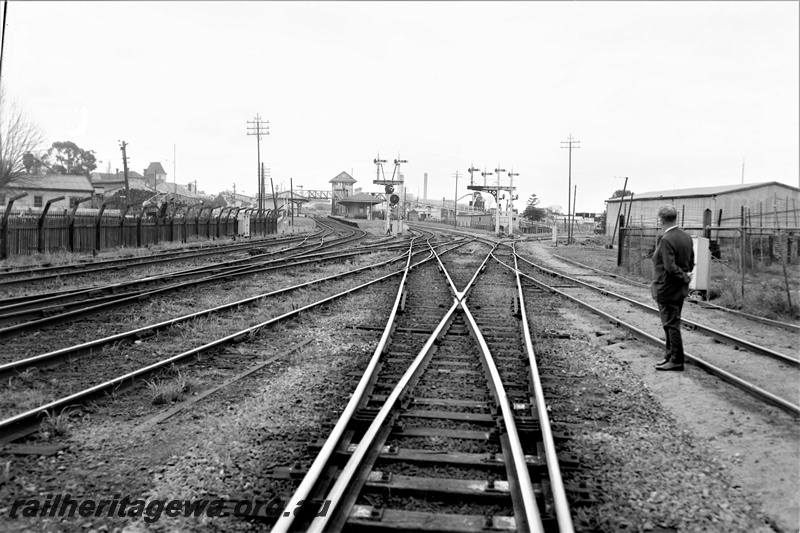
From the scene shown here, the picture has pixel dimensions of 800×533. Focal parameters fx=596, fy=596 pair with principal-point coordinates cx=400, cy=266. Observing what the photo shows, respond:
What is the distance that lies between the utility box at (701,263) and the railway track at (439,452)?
667 centimetres


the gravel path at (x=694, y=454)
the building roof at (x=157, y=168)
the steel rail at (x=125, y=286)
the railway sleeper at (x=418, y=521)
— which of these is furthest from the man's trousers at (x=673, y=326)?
the building roof at (x=157, y=168)

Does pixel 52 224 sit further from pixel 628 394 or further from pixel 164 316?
pixel 628 394

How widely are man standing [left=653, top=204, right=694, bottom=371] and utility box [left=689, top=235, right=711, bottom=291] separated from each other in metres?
6.22

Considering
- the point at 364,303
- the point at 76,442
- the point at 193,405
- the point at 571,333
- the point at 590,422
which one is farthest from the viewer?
the point at 364,303

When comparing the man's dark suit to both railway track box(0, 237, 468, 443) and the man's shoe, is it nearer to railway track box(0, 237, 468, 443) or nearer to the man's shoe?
the man's shoe

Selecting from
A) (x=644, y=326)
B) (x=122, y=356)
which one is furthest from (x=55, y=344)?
(x=644, y=326)

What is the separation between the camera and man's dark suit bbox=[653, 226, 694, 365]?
6523 millimetres

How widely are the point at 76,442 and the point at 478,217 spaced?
7776 cm

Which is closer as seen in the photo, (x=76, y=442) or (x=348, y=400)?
(x=76, y=442)

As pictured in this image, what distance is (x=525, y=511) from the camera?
331 cm

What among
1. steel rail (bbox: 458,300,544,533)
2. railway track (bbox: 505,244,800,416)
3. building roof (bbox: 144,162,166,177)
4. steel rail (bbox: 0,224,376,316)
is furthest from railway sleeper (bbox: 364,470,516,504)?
building roof (bbox: 144,162,166,177)

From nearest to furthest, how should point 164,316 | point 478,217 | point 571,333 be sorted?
1. point 571,333
2. point 164,316
3. point 478,217

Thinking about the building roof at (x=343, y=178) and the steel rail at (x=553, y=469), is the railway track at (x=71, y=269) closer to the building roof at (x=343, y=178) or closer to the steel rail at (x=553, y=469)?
the steel rail at (x=553, y=469)

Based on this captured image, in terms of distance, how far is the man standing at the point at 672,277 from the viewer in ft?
21.5
